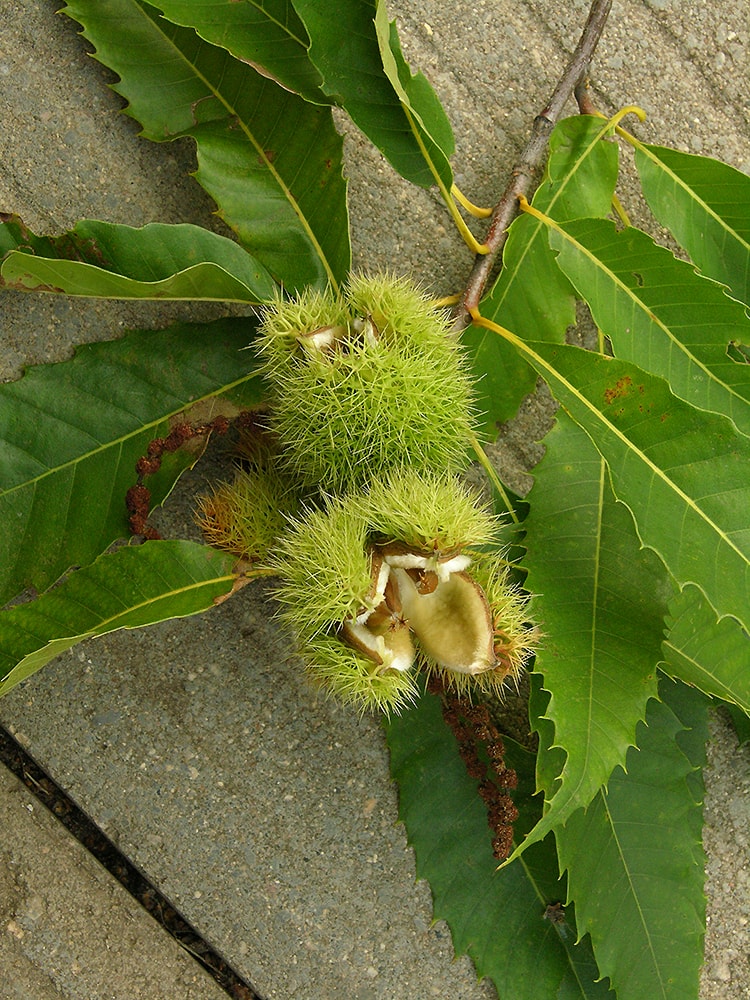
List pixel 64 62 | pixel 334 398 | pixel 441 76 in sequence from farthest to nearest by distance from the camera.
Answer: pixel 441 76
pixel 64 62
pixel 334 398

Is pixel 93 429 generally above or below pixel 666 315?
below

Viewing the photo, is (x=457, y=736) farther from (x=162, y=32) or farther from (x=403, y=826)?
(x=162, y=32)

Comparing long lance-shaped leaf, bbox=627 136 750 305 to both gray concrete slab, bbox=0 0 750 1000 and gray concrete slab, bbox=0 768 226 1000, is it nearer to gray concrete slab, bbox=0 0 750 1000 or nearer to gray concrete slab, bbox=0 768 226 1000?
gray concrete slab, bbox=0 0 750 1000

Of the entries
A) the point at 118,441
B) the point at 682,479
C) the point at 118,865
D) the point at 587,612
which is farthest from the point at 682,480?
the point at 118,865

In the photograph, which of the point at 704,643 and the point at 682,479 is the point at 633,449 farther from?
the point at 704,643

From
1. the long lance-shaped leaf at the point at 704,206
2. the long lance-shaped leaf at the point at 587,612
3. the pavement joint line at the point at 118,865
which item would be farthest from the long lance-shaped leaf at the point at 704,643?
the pavement joint line at the point at 118,865

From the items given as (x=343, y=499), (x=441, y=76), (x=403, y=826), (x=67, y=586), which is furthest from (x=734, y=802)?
(x=441, y=76)
